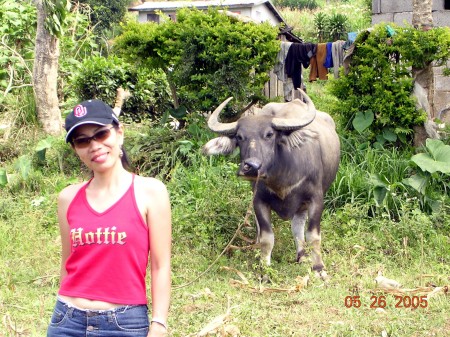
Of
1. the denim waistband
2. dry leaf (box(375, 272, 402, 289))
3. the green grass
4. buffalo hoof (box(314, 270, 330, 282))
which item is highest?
the denim waistband

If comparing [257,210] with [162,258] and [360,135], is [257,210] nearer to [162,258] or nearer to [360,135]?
[360,135]

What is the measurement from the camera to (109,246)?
2.74 meters

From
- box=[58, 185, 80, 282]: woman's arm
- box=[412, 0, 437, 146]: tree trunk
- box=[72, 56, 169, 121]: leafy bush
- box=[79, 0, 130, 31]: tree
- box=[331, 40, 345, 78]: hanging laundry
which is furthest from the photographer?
box=[79, 0, 130, 31]: tree

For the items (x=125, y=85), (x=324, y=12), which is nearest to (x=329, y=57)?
(x=125, y=85)

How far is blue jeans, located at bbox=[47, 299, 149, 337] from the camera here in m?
2.74

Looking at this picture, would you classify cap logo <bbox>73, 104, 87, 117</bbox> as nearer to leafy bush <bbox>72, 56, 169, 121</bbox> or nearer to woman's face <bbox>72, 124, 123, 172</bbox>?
woman's face <bbox>72, 124, 123, 172</bbox>

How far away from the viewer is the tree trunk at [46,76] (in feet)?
32.0

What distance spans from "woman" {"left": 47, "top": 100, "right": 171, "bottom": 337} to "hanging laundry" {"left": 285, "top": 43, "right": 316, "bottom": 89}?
650cm

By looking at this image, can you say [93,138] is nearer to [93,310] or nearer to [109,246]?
[109,246]

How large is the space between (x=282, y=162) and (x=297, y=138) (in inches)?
10.3

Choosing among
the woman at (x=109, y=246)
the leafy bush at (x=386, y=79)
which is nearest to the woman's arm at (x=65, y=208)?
the woman at (x=109, y=246)

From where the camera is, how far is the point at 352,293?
17.7 feet

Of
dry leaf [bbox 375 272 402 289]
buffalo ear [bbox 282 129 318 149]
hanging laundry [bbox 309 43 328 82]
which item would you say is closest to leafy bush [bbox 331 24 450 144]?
hanging laundry [bbox 309 43 328 82]

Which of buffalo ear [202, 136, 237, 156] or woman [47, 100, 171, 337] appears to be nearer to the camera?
woman [47, 100, 171, 337]
